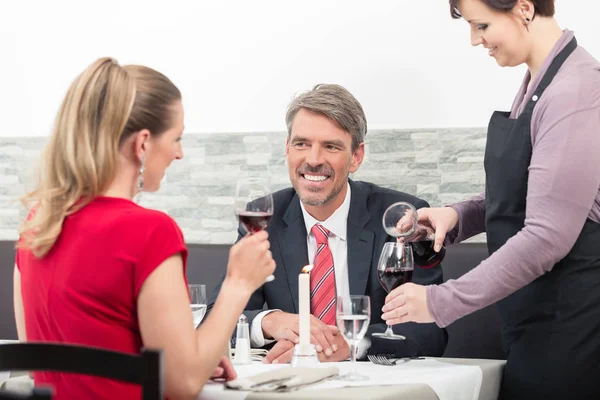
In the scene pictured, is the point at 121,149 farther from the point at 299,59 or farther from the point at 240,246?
the point at 299,59

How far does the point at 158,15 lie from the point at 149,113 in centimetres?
211

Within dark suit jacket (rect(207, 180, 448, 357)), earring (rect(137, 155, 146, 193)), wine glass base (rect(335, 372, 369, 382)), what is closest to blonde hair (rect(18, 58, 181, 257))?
earring (rect(137, 155, 146, 193))

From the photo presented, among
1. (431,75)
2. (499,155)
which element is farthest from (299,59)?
(499,155)

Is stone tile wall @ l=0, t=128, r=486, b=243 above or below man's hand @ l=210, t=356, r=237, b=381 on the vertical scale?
above

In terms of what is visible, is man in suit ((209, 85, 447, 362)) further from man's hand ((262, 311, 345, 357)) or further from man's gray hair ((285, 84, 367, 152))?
man's hand ((262, 311, 345, 357))

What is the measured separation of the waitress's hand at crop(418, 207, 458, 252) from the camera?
103 inches

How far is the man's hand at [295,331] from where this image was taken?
256cm

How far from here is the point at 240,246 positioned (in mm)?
1956

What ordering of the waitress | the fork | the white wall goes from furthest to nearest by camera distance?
the white wall, the fork, the waitress

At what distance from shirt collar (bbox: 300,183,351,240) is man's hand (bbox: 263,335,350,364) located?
0.62 meters

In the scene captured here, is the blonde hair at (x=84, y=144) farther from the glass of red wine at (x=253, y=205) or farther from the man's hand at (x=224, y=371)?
the man's hand at (x=224, y=371)

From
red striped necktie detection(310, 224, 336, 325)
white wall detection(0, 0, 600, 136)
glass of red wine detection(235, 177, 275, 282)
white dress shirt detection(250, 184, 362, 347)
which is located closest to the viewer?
glass of red wine detection(235, 177, 275, 282)

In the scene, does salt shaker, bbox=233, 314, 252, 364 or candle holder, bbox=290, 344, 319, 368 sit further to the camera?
salt shaker, bbox=233, 314, 252, 364

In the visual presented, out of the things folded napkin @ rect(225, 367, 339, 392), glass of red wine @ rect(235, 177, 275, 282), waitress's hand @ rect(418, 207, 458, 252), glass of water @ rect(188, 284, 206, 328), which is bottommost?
folded napkin @ rect(225, 367, 339, 392)
